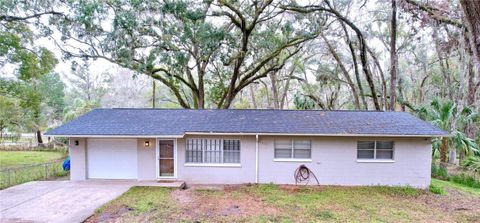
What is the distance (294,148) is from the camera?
1112 cm

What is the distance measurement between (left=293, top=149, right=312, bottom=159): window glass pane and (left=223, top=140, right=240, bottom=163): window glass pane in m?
2.24

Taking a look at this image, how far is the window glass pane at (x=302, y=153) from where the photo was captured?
1110 centimetres

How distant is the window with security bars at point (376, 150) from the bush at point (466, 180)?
3.72m

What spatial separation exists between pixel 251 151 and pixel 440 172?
899 cm

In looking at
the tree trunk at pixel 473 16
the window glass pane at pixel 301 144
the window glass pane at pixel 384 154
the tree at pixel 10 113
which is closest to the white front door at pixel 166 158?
the window glass pane at pixel 301 144

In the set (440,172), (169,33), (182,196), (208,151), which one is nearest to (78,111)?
(169,33)

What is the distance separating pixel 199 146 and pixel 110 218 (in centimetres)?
452

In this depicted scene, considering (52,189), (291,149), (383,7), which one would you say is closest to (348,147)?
(291,149)

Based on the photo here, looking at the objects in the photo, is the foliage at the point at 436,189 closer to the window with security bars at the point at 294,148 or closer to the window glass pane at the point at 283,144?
the window with security bars at the point at 294,148

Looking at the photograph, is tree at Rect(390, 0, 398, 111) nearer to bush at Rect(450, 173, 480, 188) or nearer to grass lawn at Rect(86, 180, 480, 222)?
bush at Rect(450, 173, 480, 188)

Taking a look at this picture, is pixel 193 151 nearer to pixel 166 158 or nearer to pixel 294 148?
pixel 166 158

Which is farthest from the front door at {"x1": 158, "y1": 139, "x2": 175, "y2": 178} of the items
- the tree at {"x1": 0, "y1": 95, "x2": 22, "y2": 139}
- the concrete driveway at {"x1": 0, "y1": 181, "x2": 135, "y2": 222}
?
the tree at {"x1": 0, "y1": 95, "x2": 22, "y2": 139}

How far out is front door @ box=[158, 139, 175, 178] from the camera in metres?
11.2

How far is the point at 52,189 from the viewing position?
995cm
